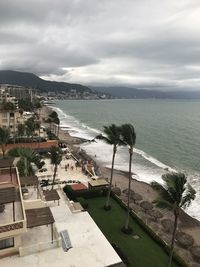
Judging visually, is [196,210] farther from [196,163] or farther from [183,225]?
[196,163]

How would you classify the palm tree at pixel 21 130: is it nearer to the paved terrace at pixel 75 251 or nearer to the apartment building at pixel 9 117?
the apartment building at pixel 9 117

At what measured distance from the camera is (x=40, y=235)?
64.7ft

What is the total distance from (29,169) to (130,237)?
578 inches

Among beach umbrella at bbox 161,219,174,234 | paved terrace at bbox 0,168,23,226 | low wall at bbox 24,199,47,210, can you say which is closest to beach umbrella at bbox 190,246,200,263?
beach umbrella at bbox 161,219,174,234

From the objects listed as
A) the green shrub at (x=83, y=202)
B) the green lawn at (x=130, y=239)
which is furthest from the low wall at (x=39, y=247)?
the green shrub at (x=83, y=202)

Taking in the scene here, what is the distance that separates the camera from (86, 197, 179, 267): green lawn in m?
23.8

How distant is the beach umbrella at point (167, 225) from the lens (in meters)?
33.1

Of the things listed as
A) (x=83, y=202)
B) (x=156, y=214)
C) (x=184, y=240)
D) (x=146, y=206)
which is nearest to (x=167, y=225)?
(x=156, y=214)

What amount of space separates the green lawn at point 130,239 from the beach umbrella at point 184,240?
18.0 feet

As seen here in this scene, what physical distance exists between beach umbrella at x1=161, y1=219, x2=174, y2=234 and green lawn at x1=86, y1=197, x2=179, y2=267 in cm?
563

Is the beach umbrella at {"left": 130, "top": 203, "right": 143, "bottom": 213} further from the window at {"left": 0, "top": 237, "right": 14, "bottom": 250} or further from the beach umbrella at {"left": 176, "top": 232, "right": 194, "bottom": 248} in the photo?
the window at {"left": 0, "top": 237, "right": 14, "bottom": 250}

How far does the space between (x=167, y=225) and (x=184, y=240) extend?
3.42 meters

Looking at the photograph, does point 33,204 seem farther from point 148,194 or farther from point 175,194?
point 148,194

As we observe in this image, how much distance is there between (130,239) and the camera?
2669 centimetres
